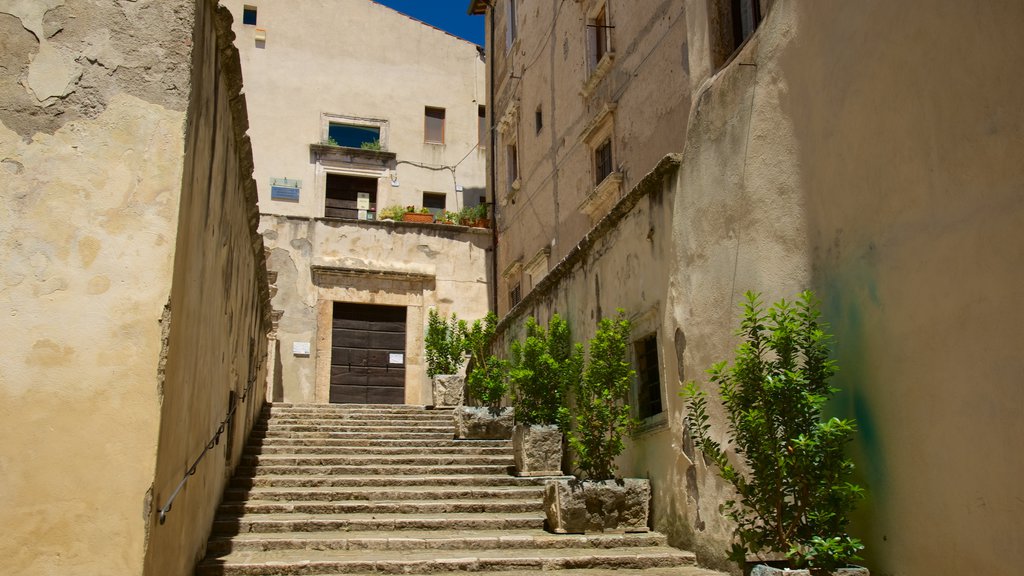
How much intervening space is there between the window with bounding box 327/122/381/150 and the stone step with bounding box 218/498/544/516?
14996 millimetres

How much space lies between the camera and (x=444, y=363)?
51.0 ft

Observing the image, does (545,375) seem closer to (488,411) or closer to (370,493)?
(488,411)

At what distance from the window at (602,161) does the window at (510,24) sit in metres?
6.05

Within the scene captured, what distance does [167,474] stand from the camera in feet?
15.7

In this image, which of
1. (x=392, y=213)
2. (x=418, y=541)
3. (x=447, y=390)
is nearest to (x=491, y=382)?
(x=447, y=390)

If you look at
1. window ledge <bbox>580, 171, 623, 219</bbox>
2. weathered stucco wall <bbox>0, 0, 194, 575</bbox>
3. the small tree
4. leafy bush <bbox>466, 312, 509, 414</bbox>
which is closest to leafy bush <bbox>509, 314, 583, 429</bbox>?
leafy bush <bbox>466, 312, 509, 414</bbox>

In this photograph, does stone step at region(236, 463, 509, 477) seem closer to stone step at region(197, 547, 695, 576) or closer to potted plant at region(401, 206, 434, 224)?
stone step at region(197, 547, 695, 576)

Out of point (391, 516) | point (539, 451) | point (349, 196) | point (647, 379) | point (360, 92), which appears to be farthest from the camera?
point (360, 92)

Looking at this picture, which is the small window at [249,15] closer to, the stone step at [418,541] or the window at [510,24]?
the window at [510,24]

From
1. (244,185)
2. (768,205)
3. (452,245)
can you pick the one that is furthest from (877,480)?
(452,245)

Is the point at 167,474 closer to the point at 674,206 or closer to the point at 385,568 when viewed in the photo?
the point at 385,568

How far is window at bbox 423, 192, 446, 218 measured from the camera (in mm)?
22703

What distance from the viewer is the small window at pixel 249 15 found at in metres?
22.4

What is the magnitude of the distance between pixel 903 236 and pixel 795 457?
4.55ft
